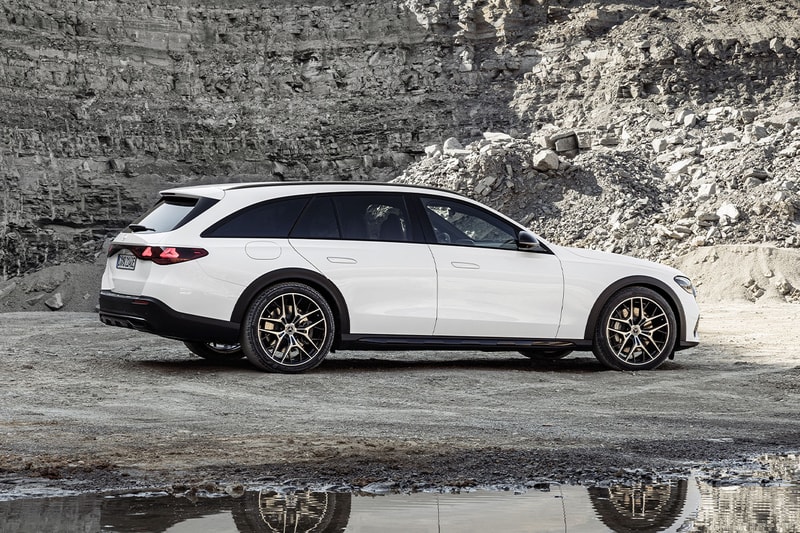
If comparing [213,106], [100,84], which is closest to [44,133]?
[100,84]

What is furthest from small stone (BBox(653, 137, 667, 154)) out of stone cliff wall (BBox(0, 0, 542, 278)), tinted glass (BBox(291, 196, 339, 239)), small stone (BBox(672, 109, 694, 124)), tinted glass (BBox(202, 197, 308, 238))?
tinted glass (BBox(202, 197, 308, 238))

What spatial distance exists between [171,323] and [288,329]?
96 cm

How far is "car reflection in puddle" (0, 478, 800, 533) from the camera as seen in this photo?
4535 millimetres

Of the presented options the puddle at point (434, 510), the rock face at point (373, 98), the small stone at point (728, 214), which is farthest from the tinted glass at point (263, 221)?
the rock face at point (373, 98)

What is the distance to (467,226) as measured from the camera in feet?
34.1

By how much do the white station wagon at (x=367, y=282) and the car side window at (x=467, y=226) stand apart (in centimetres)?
1

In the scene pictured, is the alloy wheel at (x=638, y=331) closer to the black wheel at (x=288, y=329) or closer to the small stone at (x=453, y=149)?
the black wheel at (x=288, y=329)

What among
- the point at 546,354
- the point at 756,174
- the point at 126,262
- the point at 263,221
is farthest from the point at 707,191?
the point at 126,262

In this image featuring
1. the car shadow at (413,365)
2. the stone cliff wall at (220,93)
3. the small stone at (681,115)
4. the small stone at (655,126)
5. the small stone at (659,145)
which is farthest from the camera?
the stone cliff wall at (220,93)

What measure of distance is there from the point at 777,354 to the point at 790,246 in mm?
12683

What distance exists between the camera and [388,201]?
1039cm

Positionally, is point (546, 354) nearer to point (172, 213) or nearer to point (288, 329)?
point (288, 329)

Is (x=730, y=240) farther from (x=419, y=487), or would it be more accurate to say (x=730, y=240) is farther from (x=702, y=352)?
(x=419, y=487)

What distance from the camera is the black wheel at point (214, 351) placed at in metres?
11.0
